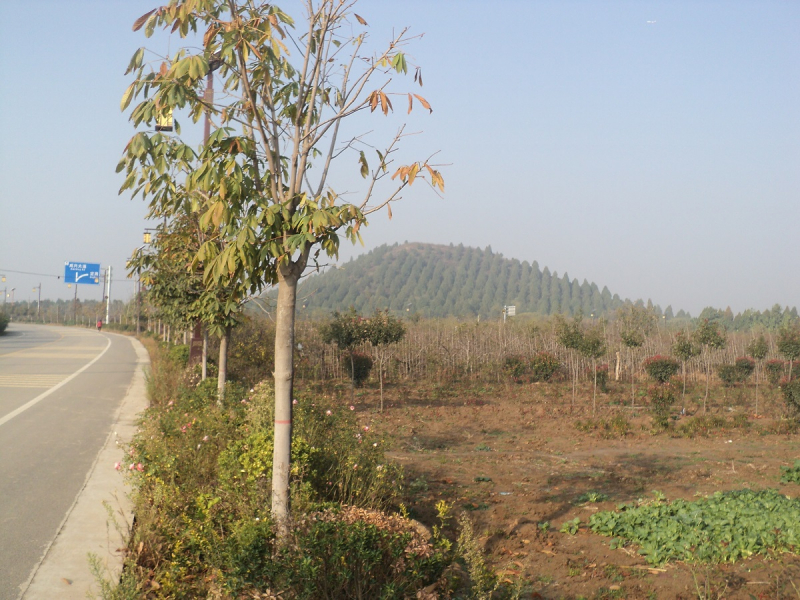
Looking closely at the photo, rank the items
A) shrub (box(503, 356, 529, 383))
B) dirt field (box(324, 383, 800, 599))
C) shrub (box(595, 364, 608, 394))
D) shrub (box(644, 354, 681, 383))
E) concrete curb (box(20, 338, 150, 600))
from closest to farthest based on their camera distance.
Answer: concrete curb (box(20, 338, 150, 600)), dirt field (box(324, 383, 800, 599)), shrub (box(644, 354, 681, 383)), shrub (box(595, 364, 608, 394)), shrub (box(503, 356, 529, 383))

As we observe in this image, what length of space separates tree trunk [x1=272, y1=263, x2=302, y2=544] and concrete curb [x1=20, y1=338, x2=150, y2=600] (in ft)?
3.42

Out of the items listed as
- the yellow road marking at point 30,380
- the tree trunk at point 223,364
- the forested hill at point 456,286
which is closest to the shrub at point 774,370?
the tree trunk at point 223,364

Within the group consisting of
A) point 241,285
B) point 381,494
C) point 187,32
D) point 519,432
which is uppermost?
point 187,32

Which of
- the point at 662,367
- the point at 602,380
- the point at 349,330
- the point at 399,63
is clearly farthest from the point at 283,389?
the point at 602,380

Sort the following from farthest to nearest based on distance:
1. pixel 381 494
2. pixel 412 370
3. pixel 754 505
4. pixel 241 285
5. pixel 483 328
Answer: pixel 483 328, pixel 412 370, pixel 754 505, pixel 381 494, pixel 241 285

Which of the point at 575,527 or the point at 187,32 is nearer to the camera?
the point at 187,32

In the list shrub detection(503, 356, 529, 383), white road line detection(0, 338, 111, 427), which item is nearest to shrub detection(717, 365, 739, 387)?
shrub detection(503, 356, 529, 383)

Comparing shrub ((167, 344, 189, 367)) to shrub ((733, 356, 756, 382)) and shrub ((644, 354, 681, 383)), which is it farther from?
shrub ((733, 356, 756, 382))

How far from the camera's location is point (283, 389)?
4.03 metres

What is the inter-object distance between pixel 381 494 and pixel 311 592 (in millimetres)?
2314

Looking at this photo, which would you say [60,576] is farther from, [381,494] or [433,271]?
[433,271]

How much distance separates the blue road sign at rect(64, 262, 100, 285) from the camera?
186 ft

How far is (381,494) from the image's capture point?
18.0 ft

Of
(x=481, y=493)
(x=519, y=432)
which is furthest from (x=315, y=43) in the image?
(x=519, y=432)
